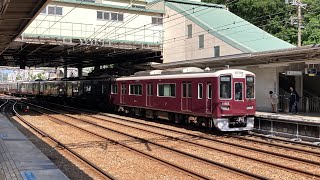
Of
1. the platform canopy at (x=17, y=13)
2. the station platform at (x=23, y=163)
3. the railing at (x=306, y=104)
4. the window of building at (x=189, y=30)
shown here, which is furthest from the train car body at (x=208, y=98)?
the window of building at (x=189, y=30)

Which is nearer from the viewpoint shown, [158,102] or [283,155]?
[283,155]

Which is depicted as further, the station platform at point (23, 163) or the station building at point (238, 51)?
the station building at point (238, 51)

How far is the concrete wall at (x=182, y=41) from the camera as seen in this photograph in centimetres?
3103

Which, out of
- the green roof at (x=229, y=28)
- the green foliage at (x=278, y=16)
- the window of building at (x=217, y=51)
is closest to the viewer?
the green roof at (x=229, y=28)

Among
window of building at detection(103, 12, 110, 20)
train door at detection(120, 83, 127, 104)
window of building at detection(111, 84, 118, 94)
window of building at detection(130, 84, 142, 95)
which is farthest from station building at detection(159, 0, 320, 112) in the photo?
window of building at detection(103, 12, 110, 20)

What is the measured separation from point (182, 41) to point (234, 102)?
17074mm

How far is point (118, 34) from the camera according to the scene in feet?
114

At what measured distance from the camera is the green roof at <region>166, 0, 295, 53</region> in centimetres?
2875

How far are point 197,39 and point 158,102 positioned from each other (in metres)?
11.3

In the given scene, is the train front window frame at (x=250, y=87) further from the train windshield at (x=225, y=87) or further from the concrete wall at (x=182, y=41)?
the concrete wall at (x=182, y=41)

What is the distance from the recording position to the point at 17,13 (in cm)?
1243

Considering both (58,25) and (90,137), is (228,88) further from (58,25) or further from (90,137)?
(58,25)

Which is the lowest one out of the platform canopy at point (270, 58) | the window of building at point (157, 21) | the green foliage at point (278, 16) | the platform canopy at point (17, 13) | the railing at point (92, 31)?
the platform canopy at point (270, 58)

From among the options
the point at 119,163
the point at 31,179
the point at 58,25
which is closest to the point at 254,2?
the point at 58,25
